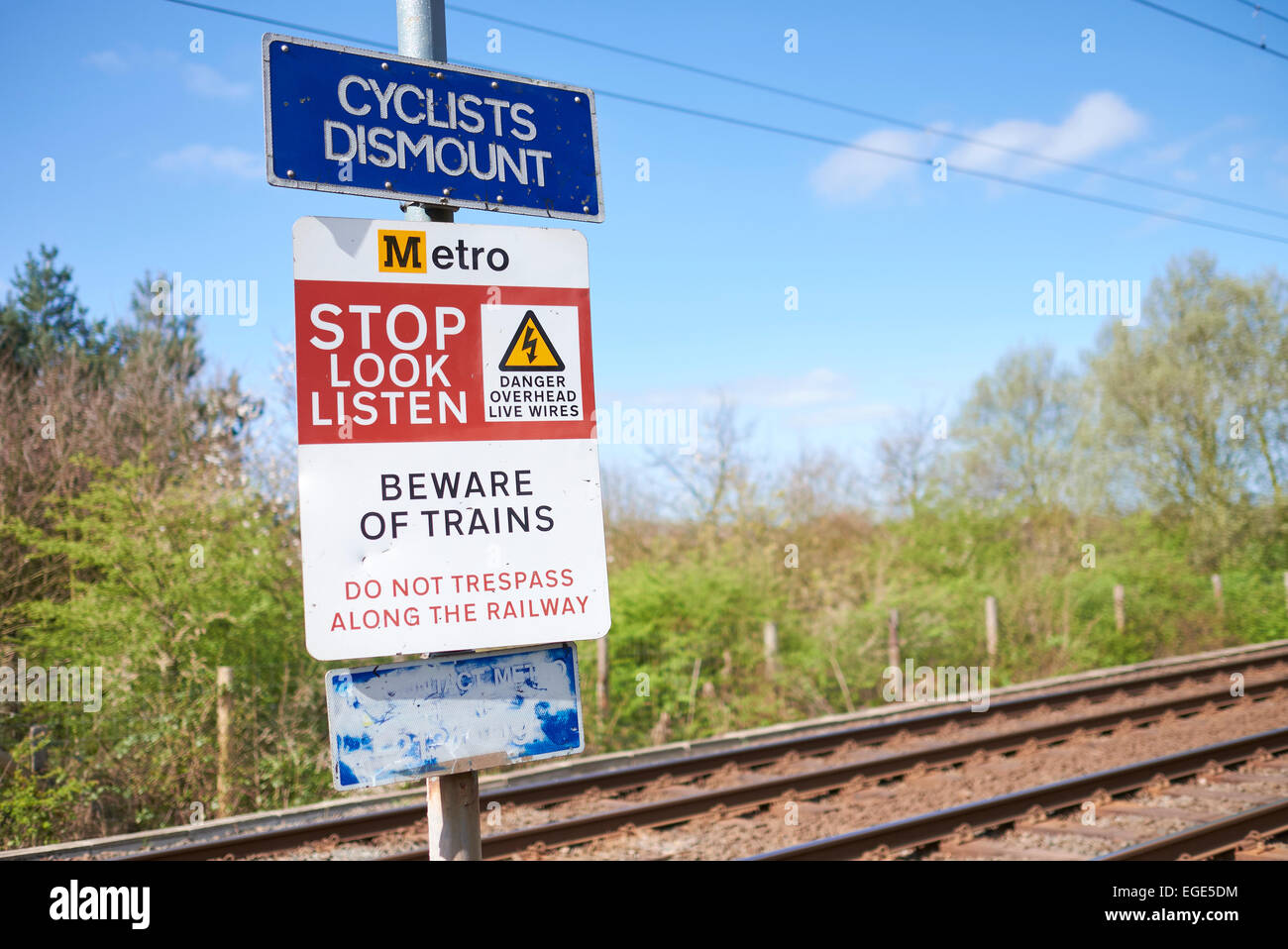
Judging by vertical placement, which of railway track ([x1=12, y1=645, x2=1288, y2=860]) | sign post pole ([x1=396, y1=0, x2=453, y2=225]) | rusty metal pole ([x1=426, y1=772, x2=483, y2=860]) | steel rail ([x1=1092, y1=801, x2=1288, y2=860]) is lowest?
railway track ([x1=12, y1=645, x2=1288, y2=860])

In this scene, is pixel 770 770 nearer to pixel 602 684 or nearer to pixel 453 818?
pixel 602 684

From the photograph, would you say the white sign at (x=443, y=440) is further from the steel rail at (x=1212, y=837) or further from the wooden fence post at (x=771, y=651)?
the wooden fence post at (x=771, y=651)

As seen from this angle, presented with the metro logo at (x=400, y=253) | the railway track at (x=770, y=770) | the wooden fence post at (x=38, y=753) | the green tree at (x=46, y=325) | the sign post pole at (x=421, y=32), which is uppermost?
the green tree at (x=46, y=325)

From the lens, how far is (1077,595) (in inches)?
746

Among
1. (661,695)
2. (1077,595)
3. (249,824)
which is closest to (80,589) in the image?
(249,824)

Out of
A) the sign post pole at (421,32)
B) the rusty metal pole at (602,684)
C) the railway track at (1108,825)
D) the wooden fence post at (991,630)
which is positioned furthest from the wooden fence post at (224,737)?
the wooden fence post at (991,630)

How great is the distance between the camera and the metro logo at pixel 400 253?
226 cm

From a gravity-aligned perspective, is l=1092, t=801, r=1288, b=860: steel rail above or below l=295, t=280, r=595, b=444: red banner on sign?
below

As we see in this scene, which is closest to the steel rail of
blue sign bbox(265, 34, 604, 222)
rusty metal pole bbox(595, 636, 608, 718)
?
blue sign bbox(265, 34, 604, 222)

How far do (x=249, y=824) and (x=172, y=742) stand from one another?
159cm

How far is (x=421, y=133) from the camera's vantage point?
239cm

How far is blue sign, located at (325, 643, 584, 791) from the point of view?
83.2 inches

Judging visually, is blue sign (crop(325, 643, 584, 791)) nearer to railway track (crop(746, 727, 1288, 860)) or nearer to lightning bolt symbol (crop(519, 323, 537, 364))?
lightning bolt symbol (crop(519, 323, 537, 364))
